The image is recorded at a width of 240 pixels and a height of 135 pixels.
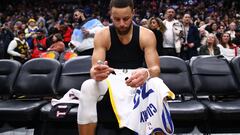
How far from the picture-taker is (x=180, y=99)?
4.62m

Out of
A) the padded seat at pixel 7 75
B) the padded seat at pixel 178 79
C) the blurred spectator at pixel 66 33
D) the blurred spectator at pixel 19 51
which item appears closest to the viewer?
the padded seat at pixel 178 79

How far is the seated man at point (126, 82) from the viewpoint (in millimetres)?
2871

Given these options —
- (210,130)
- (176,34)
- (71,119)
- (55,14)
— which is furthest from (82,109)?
(55,14)

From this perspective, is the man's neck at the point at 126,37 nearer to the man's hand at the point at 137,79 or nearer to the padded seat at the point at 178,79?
the man's hand at the point at 137,79

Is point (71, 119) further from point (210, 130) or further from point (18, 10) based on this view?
point (18, 10)

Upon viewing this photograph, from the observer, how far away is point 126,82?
9.47 ft

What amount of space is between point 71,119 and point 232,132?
1625 mm

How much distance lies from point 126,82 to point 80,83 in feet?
6.50

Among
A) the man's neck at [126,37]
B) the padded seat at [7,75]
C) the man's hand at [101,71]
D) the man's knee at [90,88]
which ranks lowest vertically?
the padded seat at [7,75]

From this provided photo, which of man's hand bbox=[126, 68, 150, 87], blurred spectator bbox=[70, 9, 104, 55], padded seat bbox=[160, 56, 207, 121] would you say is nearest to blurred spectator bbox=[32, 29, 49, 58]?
A: blurred spectator bbox=[70, 9, 104, 55]

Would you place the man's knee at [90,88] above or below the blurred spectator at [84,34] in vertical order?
below

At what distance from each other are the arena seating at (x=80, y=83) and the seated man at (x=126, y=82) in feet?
3.73

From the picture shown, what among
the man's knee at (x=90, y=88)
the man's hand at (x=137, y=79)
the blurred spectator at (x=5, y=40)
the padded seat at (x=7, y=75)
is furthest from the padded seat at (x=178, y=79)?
the blurred spectator at (x=5, y=40)

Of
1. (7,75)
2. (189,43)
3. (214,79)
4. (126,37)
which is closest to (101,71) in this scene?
(126,37)
